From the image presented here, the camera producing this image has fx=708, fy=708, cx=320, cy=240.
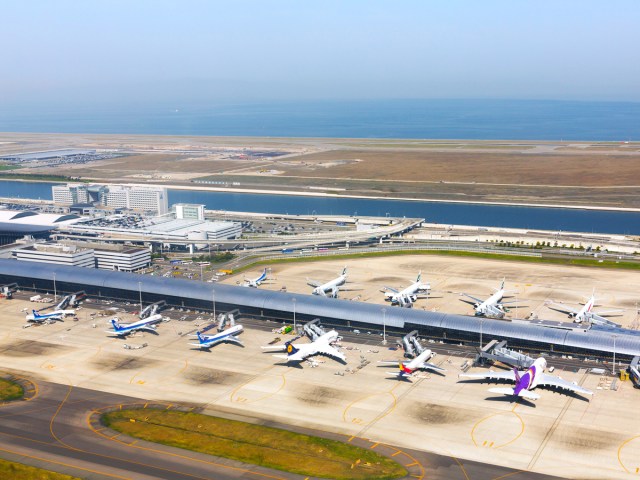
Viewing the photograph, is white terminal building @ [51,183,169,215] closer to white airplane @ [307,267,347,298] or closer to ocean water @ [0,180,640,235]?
ocean water @ [0,180,640,235]

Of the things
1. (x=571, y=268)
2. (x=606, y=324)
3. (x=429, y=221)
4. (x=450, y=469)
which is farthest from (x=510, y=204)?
(x=450, y=469)

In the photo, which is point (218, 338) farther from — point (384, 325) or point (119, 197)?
point (119, 197)

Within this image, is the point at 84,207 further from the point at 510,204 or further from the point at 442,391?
the point at 442,391

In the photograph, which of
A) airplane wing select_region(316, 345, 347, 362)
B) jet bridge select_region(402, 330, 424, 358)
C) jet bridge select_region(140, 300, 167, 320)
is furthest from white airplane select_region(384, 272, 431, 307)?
jet bridge select_region(140, 300, 167, 320)

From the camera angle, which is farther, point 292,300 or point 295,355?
point 292,300

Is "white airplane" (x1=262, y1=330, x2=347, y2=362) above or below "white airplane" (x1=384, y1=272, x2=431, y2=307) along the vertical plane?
above

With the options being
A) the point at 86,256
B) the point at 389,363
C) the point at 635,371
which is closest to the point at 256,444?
the point at 389,363
